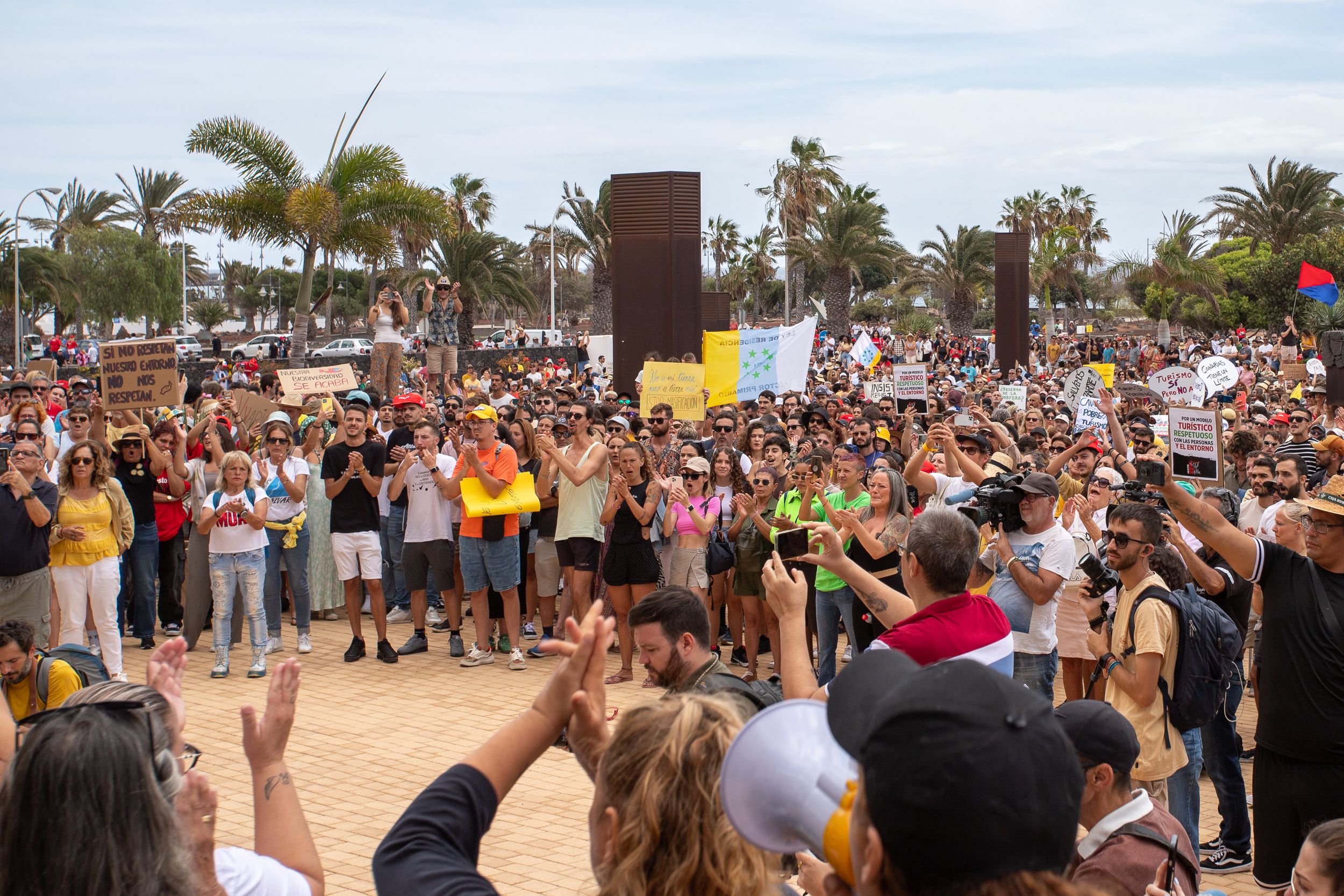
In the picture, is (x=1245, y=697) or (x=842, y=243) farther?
(x=842, y=243)

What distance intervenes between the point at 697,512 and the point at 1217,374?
10646 millimetres

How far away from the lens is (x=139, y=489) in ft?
33.9

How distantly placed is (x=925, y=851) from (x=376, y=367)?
725 inches

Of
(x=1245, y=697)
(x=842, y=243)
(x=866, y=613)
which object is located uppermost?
(x=842, y=243)

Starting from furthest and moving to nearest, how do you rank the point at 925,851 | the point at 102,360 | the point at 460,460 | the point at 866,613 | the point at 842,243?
the point at 842,243
the point at 102,360
the point at 460,460
the point at 866,613
the point at 925,851

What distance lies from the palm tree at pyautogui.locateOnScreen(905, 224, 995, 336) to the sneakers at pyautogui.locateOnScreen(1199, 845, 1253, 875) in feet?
167

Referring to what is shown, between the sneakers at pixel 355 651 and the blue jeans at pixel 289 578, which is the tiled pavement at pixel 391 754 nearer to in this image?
the sneakers at pixel 355 651

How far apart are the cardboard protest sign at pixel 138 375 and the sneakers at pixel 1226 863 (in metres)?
8.89

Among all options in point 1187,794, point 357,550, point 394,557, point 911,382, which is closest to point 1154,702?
point 1187,794

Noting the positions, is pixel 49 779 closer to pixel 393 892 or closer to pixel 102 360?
pixel 393 892

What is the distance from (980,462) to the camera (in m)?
8.75

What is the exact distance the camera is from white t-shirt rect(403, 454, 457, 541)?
10.3 meters

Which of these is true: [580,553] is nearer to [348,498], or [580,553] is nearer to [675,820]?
[348,498]

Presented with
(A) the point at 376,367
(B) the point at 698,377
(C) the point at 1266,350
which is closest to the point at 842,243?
(C) the point at 1266,350
